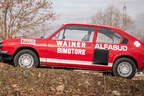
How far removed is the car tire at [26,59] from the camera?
249 inches

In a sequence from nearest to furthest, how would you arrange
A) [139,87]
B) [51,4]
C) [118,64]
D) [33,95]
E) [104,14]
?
[33,95]
[139,87]
[118,64]
[51,4]
[104,14]

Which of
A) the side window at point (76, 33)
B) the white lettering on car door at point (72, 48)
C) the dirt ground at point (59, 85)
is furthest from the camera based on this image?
the side window at point (76, 33)

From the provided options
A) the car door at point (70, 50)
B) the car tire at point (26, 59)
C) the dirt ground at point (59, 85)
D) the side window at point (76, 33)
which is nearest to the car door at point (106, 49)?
the car door at point (70, 50)

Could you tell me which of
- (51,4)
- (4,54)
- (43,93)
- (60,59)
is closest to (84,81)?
(43,93)

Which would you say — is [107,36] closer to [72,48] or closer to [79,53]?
[79,53]

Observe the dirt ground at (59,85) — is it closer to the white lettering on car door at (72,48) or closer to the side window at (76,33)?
the white lettering on car door at (72,48)

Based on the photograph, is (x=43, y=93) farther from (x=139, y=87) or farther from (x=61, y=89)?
(x=139, y=87)

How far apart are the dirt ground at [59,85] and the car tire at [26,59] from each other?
3.17ft

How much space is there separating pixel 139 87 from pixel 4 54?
Result: 4360 millimetres

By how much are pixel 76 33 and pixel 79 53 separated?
2.38 ft

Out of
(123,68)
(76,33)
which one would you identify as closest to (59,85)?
(76,33)

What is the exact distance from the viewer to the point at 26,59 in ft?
20.9

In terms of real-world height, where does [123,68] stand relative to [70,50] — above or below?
below

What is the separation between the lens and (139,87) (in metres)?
4.76
